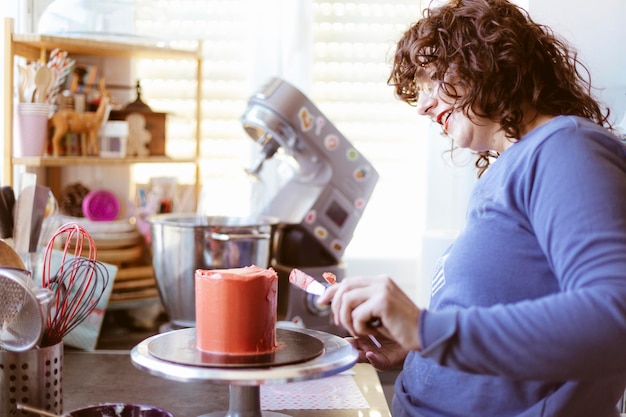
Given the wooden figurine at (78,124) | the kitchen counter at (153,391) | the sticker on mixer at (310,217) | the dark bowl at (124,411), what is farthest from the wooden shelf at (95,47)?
the dark bowl at (124,411)

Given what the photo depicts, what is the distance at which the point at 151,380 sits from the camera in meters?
1.44

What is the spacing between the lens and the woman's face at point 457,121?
43.4 inches

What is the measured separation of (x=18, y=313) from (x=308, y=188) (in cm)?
110

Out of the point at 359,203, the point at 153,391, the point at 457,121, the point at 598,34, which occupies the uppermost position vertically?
the point at 598,34

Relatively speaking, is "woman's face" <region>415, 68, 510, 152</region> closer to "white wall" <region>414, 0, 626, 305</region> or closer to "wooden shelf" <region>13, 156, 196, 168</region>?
"white wall" <region>414, 0, 626, 305</region>

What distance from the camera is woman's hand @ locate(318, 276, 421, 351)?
2.86ft

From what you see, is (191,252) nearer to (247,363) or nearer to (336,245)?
(336,245)

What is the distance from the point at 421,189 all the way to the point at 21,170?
44.0 inches

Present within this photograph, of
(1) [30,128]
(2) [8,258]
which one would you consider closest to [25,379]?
(2) [8,258]

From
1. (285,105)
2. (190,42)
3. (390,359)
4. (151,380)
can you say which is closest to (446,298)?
(390,359)

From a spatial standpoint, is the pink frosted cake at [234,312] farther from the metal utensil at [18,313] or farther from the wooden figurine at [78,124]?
the wooden figurine at [78,124]

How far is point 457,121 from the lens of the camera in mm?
1118

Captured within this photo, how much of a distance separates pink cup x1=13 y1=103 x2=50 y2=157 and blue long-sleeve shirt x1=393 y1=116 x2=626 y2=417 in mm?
1202

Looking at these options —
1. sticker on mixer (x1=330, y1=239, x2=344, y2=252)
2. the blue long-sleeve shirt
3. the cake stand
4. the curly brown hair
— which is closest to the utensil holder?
the cake stand
